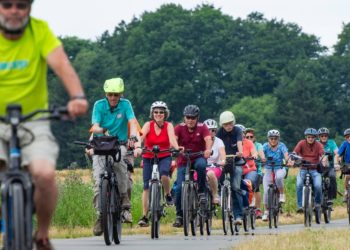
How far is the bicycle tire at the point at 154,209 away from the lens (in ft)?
60.5

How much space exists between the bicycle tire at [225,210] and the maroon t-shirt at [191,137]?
1258mm

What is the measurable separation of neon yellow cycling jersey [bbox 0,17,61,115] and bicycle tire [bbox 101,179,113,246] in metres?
7.65

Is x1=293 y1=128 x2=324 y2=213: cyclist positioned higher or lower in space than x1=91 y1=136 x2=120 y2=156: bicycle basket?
higher

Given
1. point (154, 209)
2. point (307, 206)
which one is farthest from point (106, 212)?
point (307, 206)

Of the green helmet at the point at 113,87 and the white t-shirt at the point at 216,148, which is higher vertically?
the green helmet at the point at 113,87

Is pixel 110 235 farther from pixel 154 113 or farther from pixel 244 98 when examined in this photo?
pixel 244 98

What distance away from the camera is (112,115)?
17.1 meters

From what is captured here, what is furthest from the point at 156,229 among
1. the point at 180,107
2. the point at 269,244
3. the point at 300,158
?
the point at 180,107

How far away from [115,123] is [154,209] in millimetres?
1797

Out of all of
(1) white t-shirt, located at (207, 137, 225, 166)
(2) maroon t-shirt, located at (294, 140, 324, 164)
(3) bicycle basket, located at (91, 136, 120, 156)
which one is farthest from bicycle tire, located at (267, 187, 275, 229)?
(3) bicycle basket, located at (91, 136, 120, 156)

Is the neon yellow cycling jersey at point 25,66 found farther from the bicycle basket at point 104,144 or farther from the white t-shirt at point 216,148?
the white t-shirt at point 216,148

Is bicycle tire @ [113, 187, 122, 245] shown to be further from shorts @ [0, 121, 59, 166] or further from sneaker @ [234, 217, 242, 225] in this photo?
shorts @ [0, 121, 59, 166]

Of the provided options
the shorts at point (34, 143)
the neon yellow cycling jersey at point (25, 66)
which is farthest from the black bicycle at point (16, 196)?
the neon yellow cycling jersey at point (25, 66)

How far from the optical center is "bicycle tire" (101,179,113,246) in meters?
16.3
